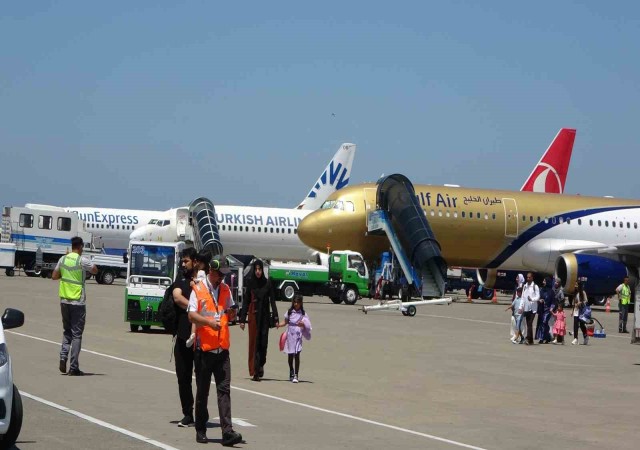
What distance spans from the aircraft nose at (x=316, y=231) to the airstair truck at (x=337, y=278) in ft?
4.24

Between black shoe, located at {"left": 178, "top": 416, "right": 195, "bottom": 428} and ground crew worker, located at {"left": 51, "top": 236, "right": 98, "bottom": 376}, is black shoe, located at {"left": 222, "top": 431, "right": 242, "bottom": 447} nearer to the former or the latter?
black shoe, located at {"left": 178, "top": 416, "right": 195, "bottom": 428}

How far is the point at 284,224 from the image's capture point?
200 feet

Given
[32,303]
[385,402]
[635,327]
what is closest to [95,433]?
[385,402]

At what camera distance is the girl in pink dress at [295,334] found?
17297mm

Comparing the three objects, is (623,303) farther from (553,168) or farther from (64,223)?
(553,168)

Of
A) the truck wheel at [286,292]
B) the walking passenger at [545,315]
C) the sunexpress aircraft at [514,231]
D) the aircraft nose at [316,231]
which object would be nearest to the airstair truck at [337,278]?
the truck wheel at [286,292]

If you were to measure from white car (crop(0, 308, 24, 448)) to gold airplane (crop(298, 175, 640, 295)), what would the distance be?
36.2m

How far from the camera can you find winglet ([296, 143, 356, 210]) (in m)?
76.1

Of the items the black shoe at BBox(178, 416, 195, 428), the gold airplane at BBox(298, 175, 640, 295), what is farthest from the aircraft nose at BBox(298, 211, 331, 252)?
the black shoe at BBox(178, 416, 195, 428)

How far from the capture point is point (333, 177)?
3027 inches

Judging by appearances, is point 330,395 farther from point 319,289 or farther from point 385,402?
point 319,289

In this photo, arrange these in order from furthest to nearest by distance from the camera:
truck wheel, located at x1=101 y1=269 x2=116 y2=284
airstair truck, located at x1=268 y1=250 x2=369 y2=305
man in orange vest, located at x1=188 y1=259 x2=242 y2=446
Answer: truck wheel, located at x1=101 y1=269 x2=116 y2=284 → airstair truck, located at x1=268 y1=250 x2=369 y2=305 → man in orange vest, located at x1=188 y1=259 x2=242 y2=446

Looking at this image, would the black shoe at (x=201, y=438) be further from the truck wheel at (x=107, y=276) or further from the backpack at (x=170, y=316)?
the truck wheel at (x=107, y=276)

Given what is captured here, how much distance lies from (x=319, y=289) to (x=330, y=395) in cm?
3037
